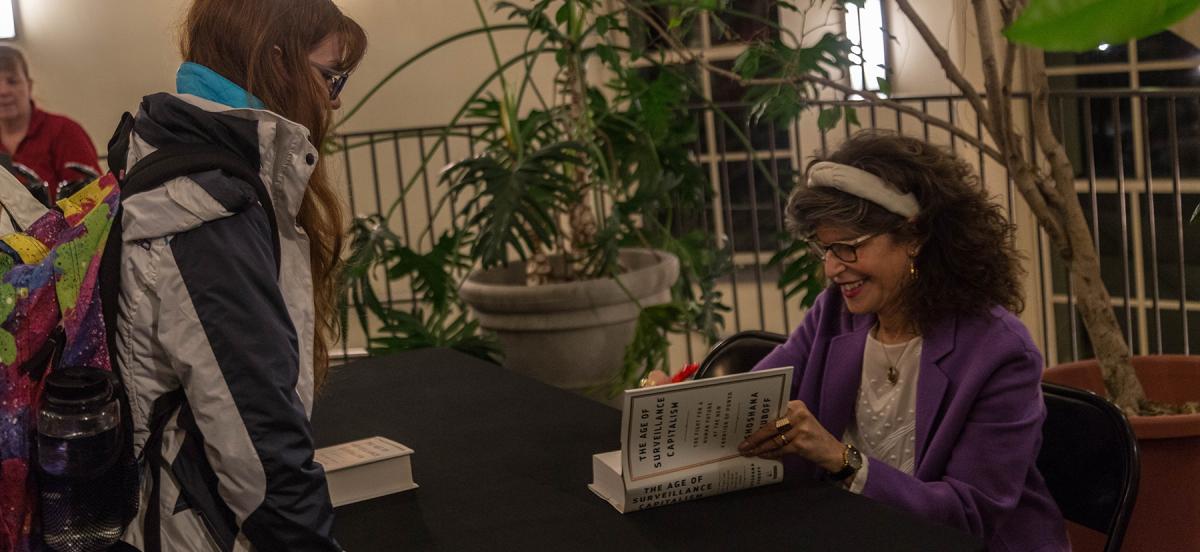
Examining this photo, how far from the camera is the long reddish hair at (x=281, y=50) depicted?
1.33 m

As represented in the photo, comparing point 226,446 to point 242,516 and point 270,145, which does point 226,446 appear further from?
point 270,145

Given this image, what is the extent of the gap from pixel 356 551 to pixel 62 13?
256 inches

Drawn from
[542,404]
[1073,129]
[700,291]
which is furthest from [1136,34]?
[1073,129]

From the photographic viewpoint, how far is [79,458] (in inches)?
44.9

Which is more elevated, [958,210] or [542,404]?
[958,210]

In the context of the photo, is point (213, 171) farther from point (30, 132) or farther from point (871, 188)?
point (30, 132)

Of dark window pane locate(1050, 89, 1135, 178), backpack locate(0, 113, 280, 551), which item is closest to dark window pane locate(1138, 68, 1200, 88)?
dark window pane locate(1050, 89, 1135, 178)

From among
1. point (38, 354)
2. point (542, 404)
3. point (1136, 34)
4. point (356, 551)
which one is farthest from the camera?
point (542, 404)

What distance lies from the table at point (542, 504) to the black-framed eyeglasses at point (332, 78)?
0.54 meters

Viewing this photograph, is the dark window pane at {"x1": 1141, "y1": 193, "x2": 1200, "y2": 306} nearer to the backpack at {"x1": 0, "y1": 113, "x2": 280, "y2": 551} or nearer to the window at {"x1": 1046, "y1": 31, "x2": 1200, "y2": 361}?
the window at {"x1": 1046, "y1": 31, "x2": 1200, "y2": 361}

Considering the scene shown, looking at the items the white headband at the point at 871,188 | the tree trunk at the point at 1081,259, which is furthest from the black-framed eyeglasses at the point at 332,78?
the tree trunk at the point at 1081,259

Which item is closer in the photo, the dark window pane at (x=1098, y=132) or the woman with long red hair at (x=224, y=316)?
the woman with long red hair at (x=224, y=316)

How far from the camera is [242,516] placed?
1.21 m

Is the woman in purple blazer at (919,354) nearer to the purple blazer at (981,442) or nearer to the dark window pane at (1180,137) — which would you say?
the purple blazer at (981,442)
